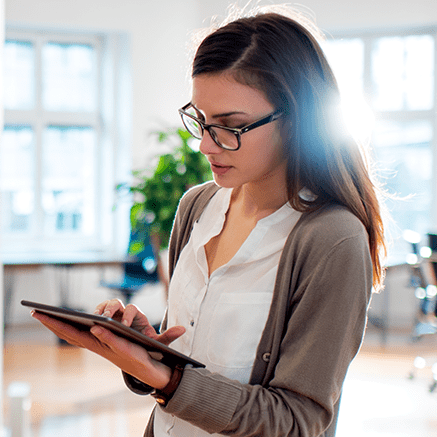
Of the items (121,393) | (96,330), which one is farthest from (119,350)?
(121,393)

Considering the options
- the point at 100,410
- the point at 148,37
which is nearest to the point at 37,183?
the point at 148,37

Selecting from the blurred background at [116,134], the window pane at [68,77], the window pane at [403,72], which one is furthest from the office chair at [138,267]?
the window pane at [403,72]

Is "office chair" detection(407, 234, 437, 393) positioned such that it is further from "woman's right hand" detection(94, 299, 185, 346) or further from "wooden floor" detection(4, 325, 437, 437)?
"woman's right hand" detection(94, 299, 185, 346)

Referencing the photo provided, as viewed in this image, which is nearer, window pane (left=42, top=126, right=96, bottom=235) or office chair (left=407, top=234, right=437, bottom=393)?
office chair (left=407, top=234, right=437, bottom=393)

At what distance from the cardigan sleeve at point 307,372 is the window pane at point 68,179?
5.49m

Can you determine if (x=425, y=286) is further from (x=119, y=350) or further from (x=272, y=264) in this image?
(x=119, y=350)

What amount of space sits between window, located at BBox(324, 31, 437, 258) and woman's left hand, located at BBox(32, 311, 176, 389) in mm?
5415

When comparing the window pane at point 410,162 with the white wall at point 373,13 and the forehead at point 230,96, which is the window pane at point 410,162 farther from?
the forehead at point 230,96

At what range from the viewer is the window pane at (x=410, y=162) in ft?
19.8

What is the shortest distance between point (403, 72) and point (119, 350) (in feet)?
19.4

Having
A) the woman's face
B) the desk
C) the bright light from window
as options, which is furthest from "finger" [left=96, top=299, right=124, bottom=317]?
the desk

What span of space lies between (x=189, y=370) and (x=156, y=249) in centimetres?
337

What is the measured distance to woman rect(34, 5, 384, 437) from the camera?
0.89m

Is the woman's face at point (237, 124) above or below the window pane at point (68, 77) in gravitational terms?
below
